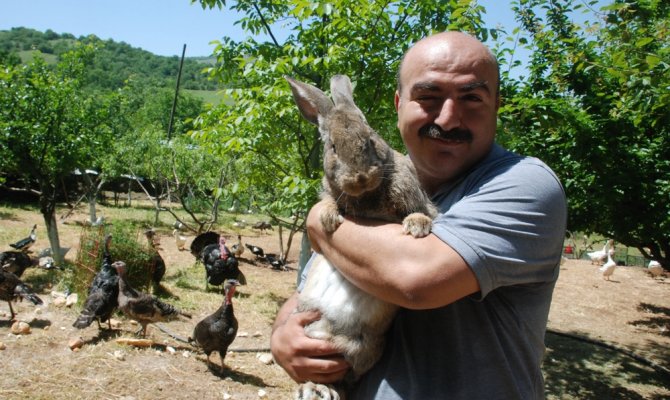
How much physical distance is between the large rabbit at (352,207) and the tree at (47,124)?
32.7 ft

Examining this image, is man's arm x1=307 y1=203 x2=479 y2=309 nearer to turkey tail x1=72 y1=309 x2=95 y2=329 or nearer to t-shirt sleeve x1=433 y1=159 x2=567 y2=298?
t-shirt sleeve x1=433 y1=159 x2=567 y2=298

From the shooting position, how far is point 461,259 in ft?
5.32

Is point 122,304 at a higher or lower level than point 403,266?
lower

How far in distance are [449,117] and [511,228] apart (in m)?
0.59

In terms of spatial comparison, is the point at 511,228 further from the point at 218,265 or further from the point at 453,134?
the point at 218,265

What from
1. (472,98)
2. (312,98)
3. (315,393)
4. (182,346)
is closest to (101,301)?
(182,346)

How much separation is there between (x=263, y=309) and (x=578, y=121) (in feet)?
23.6

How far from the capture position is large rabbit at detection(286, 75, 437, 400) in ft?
6.95

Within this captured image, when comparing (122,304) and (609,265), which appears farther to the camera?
(609,265)

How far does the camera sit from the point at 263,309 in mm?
10281

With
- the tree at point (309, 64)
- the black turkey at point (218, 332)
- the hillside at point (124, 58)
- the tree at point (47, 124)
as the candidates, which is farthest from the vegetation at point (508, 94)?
the hillside at point (124, 58)

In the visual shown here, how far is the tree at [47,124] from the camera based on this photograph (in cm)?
1009

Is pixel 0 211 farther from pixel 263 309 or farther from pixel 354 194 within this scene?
pixel 354 194

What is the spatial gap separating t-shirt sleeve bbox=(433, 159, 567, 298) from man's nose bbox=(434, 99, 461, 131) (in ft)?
1.00
